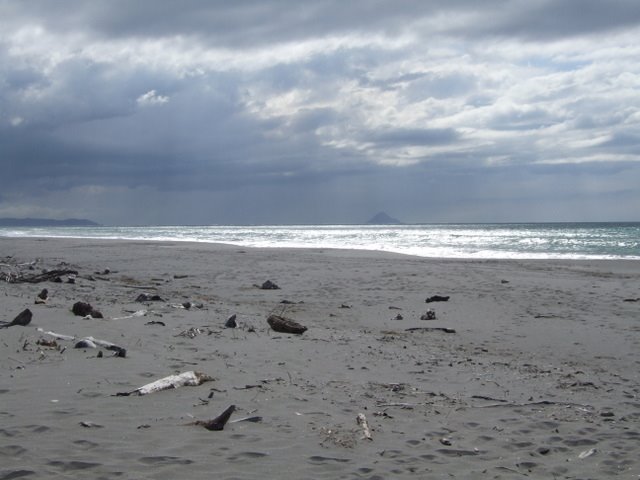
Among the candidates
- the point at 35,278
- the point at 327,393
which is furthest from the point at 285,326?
the point at 35,278

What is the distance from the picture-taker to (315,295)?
1415cm

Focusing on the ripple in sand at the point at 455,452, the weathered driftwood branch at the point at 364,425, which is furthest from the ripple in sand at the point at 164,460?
the ripple in sand at the point at 455,452

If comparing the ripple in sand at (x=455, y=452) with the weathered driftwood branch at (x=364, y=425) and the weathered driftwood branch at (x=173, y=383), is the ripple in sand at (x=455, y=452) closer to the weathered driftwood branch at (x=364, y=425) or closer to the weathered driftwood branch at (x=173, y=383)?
the weathered driftwood branch at (x=364, y=425)

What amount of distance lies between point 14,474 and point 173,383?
1988 millimetres

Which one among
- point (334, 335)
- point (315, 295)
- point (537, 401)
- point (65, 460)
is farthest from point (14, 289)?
point (537, 401)

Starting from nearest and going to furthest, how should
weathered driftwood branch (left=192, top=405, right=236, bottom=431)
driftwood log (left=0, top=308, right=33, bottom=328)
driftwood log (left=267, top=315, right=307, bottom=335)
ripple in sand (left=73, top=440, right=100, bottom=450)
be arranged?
ripple in sand (left=73, top=440, right=100, bottom=450) < weathered driftwood branch (left=192, top=405, right=236, bottom=431) < driftwood log (left=0, top=308, right=33, bottom=328) < driftwood log (left=267, top=315, right=307, bottom=335)

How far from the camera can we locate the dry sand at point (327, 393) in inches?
166

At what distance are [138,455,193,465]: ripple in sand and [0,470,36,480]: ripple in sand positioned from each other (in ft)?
2.29

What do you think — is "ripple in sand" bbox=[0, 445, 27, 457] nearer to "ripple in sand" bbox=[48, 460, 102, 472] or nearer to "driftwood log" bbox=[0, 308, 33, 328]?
"ripple in sand" bbox=[48, 460, 102, 472]

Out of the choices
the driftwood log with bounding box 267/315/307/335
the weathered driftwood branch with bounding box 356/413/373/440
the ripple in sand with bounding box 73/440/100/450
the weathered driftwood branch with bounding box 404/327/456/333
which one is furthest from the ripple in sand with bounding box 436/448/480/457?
the weathered driftwood branch with bounding box 404/327/456/333

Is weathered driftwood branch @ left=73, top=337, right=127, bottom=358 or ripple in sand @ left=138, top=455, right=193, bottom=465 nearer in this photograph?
ripple in sand @ left=138, top=455, right=193, bottom=465

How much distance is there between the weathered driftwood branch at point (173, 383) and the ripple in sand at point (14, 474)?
1538mm

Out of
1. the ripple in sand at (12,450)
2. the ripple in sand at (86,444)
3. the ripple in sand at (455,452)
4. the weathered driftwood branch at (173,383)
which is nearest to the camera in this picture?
the ripple in sand at (12,450)

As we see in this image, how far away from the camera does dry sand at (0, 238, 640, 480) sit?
4223mm
